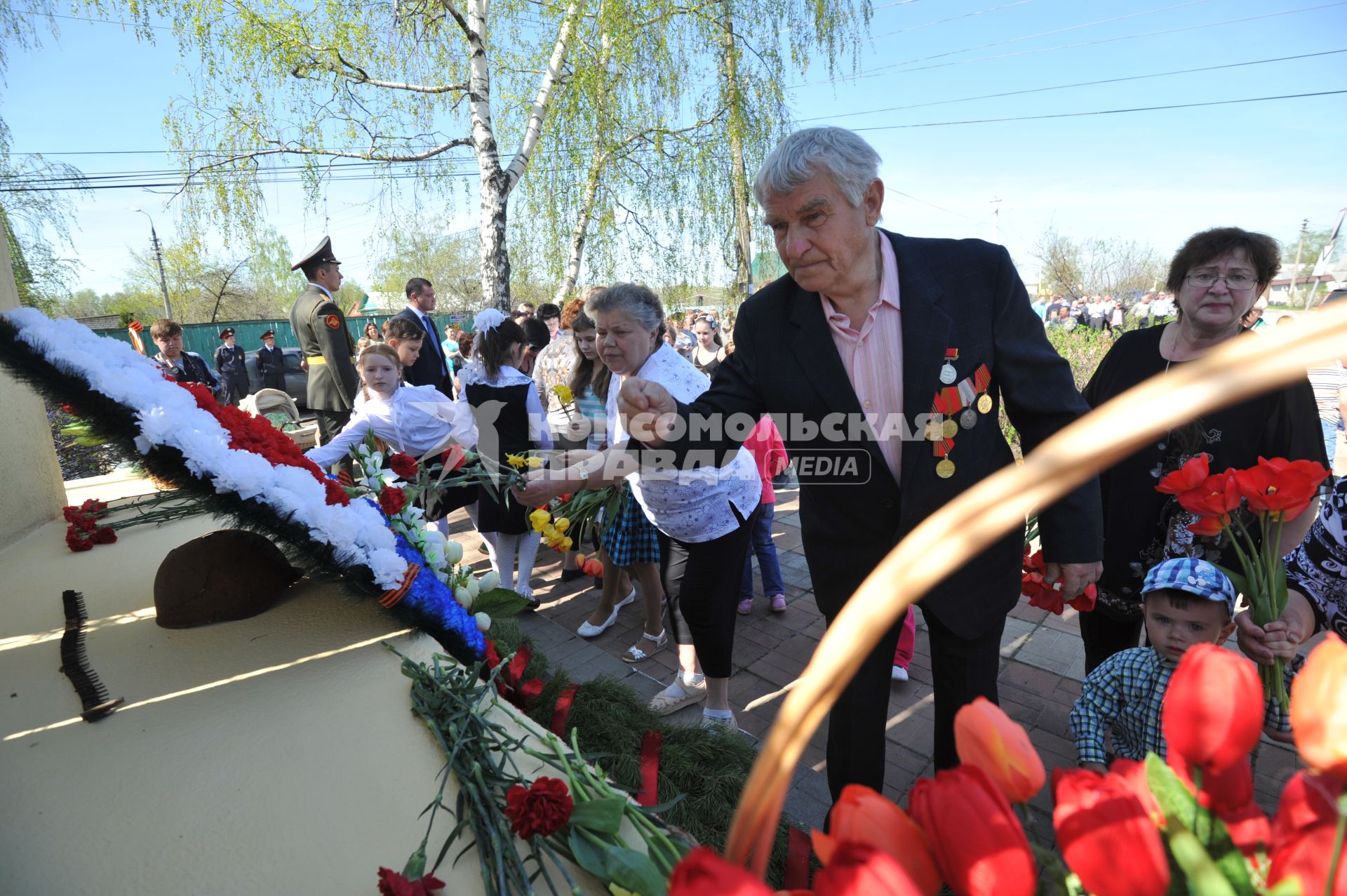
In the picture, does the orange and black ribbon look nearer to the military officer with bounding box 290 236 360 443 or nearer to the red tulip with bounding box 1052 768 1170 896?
the red tulip with bounding box 1052 768 1170 896

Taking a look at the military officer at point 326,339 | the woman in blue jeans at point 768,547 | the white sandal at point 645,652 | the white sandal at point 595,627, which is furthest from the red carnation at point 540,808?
the military officer at point 326,339

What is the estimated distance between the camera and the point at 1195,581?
1.80 metres

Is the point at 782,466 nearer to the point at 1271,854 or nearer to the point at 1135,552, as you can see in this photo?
the point at 1135,552

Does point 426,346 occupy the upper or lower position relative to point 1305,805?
upper

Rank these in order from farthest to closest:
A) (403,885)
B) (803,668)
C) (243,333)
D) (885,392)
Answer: (243,333) < (803,668) < (885,392) < (403,885)

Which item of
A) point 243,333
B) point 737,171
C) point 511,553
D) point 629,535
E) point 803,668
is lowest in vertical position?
point 803,668

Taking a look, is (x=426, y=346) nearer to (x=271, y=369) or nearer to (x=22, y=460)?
(x=22, y=460)

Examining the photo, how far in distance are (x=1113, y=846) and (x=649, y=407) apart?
1293 mm

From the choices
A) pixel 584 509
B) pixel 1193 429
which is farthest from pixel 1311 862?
pixel 584 509

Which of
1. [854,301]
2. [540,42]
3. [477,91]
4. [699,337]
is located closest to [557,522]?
[854,301]

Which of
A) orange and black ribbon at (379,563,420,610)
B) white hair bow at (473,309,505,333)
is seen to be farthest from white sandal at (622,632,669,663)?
orange and black ribbon at (379,563,420,610)

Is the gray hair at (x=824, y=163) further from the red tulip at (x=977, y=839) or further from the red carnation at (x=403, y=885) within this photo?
the red carnation at (x=403, y=885)

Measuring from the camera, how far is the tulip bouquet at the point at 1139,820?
0.43 meters

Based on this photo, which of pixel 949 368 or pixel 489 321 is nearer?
pixel 949 368
